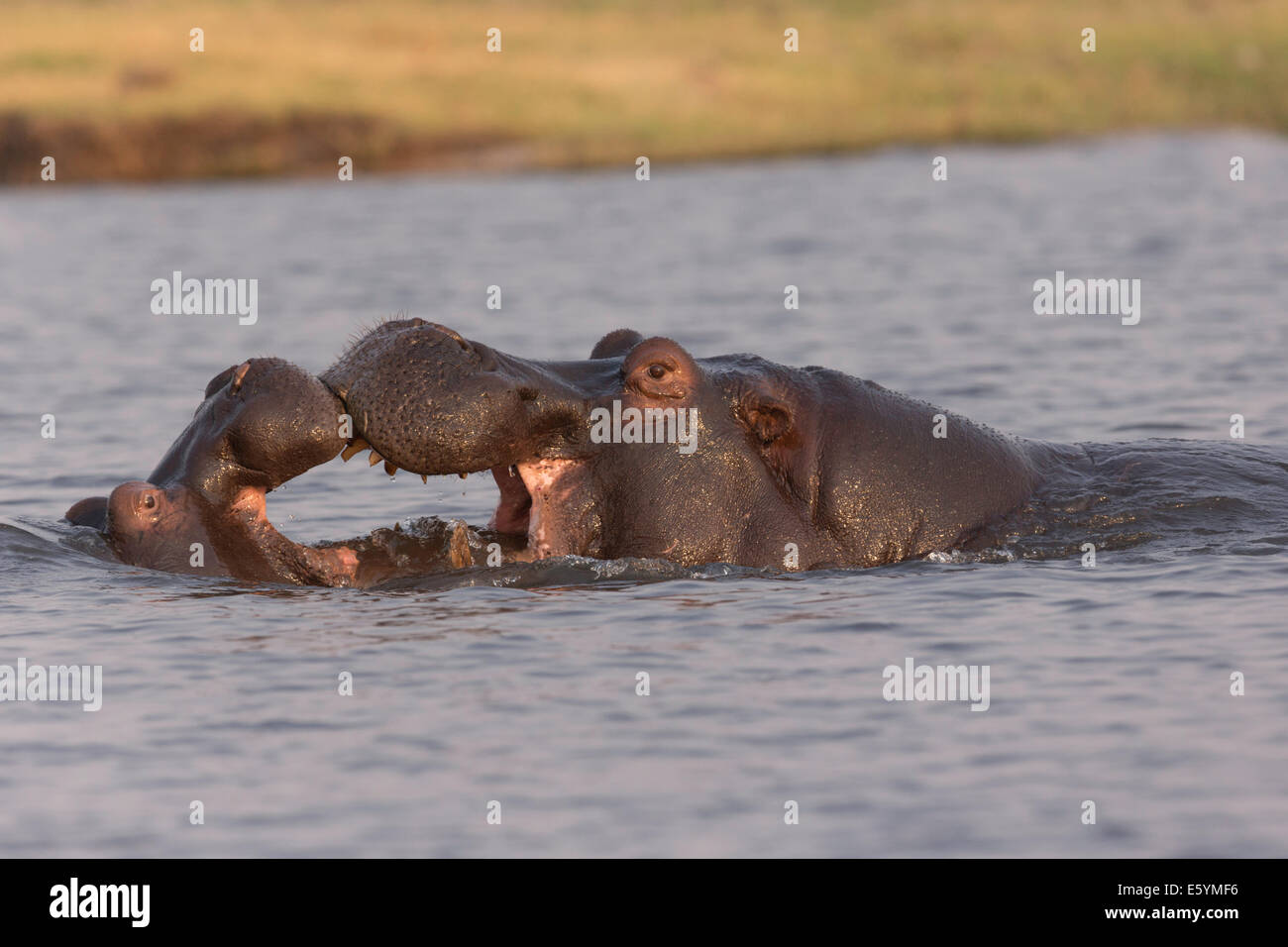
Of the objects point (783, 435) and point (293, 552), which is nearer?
point (783, 435)

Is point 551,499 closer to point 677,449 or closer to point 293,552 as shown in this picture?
point 677,449

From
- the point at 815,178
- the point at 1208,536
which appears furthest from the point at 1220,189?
the point at 1208,536

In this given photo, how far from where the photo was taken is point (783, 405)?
28.2 ft

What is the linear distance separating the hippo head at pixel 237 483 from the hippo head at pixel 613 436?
0.20 m

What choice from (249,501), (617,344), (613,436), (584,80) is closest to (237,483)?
(249,501)

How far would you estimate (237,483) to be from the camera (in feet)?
27.3

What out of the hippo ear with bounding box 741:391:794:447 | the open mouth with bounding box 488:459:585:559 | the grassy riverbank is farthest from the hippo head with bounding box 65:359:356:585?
the grassy riverbank

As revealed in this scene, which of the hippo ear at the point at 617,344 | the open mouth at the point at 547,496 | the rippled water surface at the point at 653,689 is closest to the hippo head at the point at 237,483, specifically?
the rippled water surface at the point at 653,689

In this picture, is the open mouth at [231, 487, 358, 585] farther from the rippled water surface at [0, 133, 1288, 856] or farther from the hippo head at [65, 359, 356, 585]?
the rippled water surface at [0, 133, 1288, 856]

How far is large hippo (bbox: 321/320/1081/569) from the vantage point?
26.3 ft

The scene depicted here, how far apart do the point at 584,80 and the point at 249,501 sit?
34.3 meters
